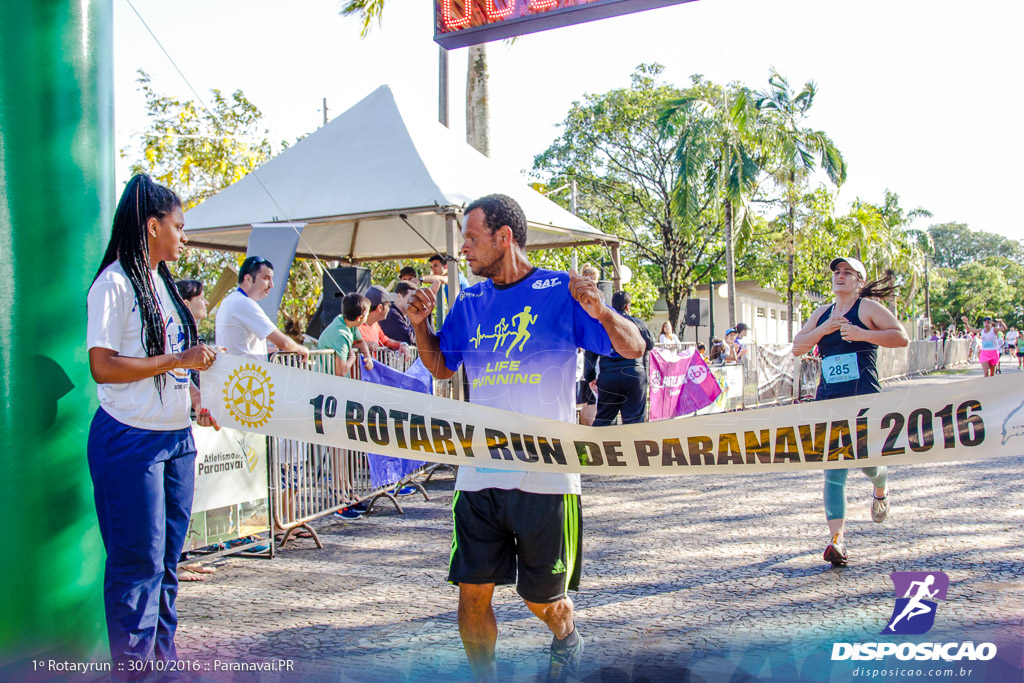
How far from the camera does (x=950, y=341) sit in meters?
27.9

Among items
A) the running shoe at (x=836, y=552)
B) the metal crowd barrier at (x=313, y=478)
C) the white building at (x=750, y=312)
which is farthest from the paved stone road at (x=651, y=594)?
the white building at (x=750, y=312)

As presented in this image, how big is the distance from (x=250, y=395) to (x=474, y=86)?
9312mm

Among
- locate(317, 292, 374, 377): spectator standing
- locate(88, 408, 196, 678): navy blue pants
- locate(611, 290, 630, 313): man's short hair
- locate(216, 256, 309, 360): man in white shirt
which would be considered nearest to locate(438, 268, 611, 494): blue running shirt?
locate(88, 408, 196, 678): navy blue pants

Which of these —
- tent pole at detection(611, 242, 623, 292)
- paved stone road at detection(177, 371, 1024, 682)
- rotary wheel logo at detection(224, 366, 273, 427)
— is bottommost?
paved stone road at detection(177, 371, 1024, 682)

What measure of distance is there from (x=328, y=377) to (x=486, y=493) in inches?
33.6

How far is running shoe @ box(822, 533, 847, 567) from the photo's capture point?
4.96 meters

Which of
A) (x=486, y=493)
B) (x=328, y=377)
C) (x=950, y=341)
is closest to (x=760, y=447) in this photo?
(x=486, y=493)

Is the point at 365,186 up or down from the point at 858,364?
up

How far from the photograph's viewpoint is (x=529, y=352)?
114 inches

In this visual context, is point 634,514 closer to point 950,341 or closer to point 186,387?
point 186,387

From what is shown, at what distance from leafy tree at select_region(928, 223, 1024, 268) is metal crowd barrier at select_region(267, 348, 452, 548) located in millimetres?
4271

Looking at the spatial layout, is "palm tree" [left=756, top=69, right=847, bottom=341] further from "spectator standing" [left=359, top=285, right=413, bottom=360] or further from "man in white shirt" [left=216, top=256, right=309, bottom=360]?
"man in white shirt" [left=216, top=256, right=309, bottom=360]

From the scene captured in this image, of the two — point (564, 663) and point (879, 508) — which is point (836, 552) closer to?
point (879, 508)

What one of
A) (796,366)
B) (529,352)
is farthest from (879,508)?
(529,352)
